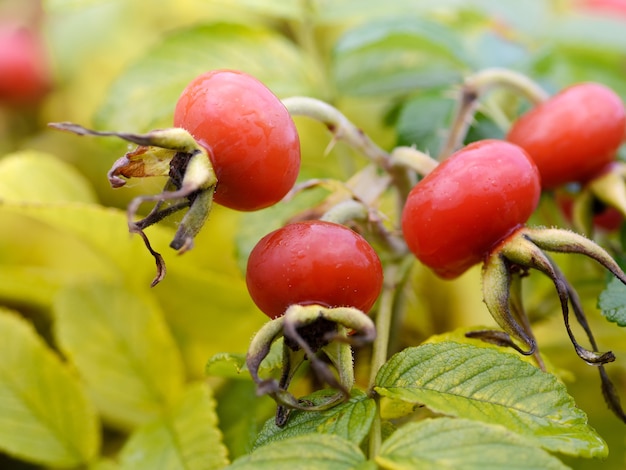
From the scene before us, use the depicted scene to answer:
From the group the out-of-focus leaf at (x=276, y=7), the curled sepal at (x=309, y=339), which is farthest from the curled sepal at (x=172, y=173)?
the out-of-focus leaf at (x=276, y=7)

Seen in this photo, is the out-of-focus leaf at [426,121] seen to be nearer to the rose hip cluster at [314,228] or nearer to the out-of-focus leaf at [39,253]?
the rose hip cluster at [314,228]

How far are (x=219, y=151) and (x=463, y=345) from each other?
13.9 inches

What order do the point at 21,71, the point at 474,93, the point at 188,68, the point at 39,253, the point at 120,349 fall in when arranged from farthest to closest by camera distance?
1. the point at 21,71
2. the point at 39,253
3. the point at 188,68
4. the point at 120,349
5. the point at 474,93

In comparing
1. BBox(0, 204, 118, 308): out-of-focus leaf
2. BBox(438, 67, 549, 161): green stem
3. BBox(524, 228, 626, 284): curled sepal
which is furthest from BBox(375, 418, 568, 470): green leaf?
BBox(0, 204, 118, 308): out-of-focus leaf

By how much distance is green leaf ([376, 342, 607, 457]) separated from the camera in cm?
76

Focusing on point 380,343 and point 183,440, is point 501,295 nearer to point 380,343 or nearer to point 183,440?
point 380,343

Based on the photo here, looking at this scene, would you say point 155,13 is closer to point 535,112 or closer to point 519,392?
point 535,112

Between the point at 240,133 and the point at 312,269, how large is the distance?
168 millimetres

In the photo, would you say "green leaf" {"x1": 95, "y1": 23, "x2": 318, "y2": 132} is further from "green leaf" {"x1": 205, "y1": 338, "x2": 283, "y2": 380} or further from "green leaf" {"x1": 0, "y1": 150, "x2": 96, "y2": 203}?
"green leaf" {"x1": 205, "y1": 338, "x2": 283, "y2": 380}

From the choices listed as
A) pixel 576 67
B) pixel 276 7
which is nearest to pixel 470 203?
pixel 276 7

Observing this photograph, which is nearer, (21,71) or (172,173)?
(172,173)

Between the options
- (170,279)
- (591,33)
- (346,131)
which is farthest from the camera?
(591,33)

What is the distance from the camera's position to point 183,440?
1.02 metres

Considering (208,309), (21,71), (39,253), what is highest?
(208,309)
